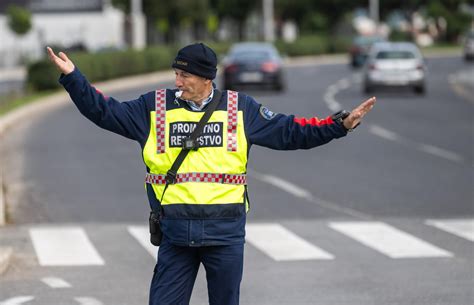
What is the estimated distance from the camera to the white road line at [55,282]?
33.7ft

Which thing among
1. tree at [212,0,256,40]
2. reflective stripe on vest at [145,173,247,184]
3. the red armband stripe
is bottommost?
tree at [212,0,256,40]

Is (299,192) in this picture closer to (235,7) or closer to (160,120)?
(160,120)

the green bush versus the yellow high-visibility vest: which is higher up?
the yellow high-visibility vest

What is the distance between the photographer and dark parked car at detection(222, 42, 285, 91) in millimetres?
40562

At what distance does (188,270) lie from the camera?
649 centimetres

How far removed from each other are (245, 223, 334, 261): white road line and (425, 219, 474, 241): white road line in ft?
5.40

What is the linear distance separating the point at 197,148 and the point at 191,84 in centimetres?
32

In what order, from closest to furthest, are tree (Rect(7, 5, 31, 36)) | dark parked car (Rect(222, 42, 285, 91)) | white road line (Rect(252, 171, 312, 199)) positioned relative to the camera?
1. white road line (Rect(252, 171, 312, 199))
2. dark parked car (Rect(222, 42, 285, 91))
3. tree (Rect(7, 5, 31, 36))

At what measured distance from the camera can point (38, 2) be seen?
94.1 metres

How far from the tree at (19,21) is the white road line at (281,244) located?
224 ft

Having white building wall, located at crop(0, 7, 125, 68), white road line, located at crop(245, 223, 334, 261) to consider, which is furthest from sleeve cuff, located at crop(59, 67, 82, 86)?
white building wall, located at crop(0, 7, 125, 68)

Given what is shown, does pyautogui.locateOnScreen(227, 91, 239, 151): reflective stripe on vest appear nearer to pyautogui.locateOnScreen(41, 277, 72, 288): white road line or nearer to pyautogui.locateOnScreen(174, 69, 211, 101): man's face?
pyautogui.locateOnScreen(174, 69, 211, 101): man's face

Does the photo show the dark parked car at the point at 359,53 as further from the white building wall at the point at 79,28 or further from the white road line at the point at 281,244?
the white road line at the point at 281,244

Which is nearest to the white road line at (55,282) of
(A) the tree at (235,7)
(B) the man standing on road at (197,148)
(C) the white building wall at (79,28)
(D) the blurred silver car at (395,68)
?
(B) the man standing on road at (197,148)
